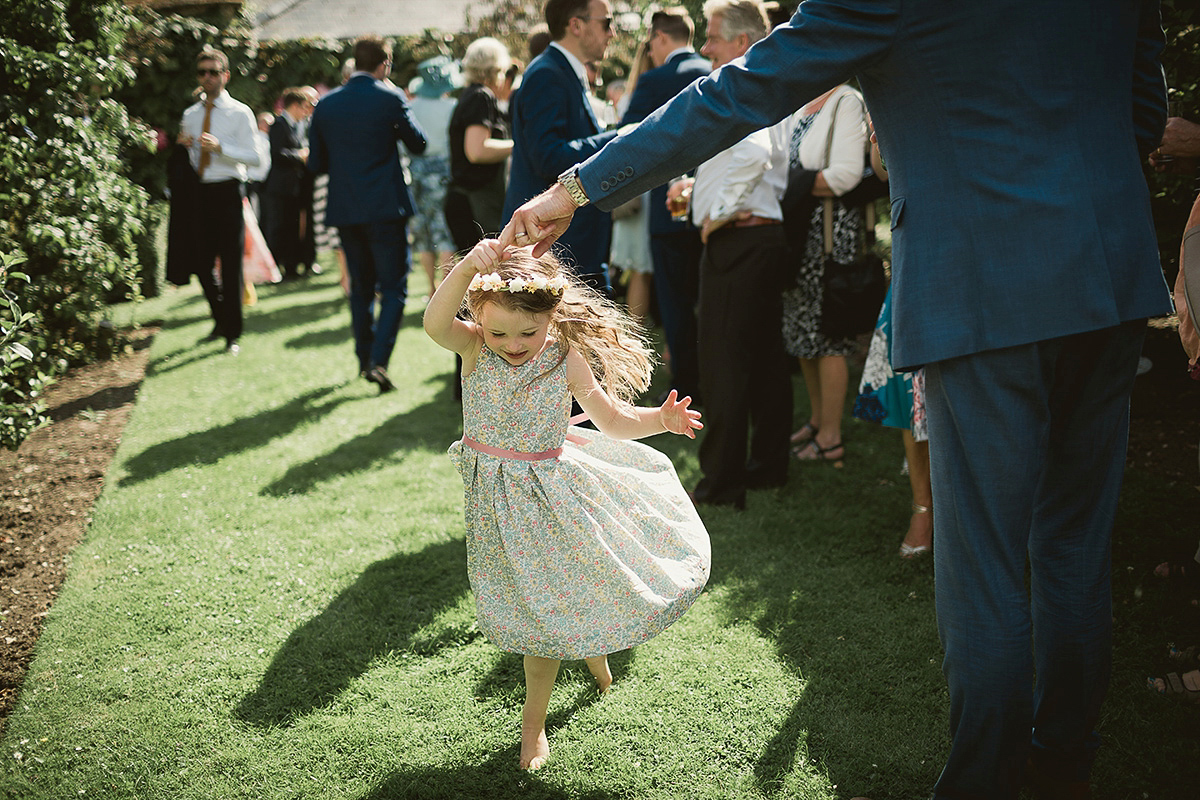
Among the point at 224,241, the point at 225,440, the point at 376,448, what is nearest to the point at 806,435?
the point at 376,448

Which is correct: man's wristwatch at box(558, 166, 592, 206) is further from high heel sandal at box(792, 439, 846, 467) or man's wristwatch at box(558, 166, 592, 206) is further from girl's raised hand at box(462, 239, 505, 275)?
high heel sandal at box(792, 439, 846, 467)

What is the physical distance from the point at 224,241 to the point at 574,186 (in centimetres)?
639

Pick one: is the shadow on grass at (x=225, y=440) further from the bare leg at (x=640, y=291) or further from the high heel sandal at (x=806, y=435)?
the high heel sandal at (x=806, y=435)

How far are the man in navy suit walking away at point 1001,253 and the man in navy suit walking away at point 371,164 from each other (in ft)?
15.0

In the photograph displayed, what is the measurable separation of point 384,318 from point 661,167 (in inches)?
193

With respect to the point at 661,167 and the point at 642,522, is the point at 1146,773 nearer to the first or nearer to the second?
the point at 642,522

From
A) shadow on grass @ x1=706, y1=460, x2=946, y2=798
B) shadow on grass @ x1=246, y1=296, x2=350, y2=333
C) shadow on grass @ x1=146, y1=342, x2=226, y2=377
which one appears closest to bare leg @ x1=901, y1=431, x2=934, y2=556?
Result: shadow on grass @ x1=706, y1=460, x2=946, y2=798

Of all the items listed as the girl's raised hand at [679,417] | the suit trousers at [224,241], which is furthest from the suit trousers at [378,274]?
the girl's raised hand at [679,417]

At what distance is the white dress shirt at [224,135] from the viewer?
24.0ft

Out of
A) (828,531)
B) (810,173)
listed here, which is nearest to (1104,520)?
(828,531)

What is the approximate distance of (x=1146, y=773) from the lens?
244 cm

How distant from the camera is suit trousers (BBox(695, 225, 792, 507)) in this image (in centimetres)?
417

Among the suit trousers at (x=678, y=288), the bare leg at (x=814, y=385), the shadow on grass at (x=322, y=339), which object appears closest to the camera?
the bare leg at (x=814, y=385)

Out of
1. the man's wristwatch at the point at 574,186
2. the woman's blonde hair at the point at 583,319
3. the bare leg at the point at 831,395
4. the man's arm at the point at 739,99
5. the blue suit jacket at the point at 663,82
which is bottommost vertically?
the bare leg at the point at 831,395
